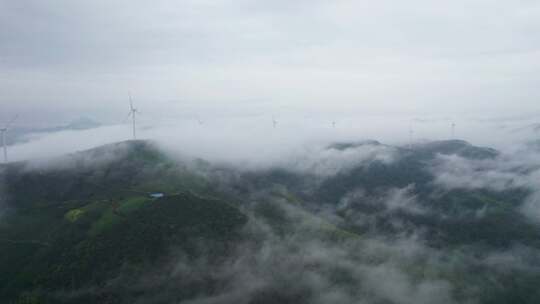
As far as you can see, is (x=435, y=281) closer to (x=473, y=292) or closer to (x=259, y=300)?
(x=473, y=292)

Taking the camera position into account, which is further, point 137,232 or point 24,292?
point 137,232

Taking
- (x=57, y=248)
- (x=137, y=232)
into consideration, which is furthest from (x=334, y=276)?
(x=57, y=248)

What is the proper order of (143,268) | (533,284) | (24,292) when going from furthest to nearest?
(533,284) < (143,268) < (24,292)

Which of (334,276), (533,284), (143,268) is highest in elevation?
(143,268)

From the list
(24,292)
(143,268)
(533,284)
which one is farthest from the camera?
(533,284)

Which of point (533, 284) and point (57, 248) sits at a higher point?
point (57, 248)

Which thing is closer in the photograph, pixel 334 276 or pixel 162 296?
pixel 162 296

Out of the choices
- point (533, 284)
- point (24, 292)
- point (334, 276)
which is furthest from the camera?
point (533, 284)

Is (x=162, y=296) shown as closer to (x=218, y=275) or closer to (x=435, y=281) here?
(x=218, y=275)

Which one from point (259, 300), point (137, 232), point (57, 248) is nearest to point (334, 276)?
point (259, 300)
